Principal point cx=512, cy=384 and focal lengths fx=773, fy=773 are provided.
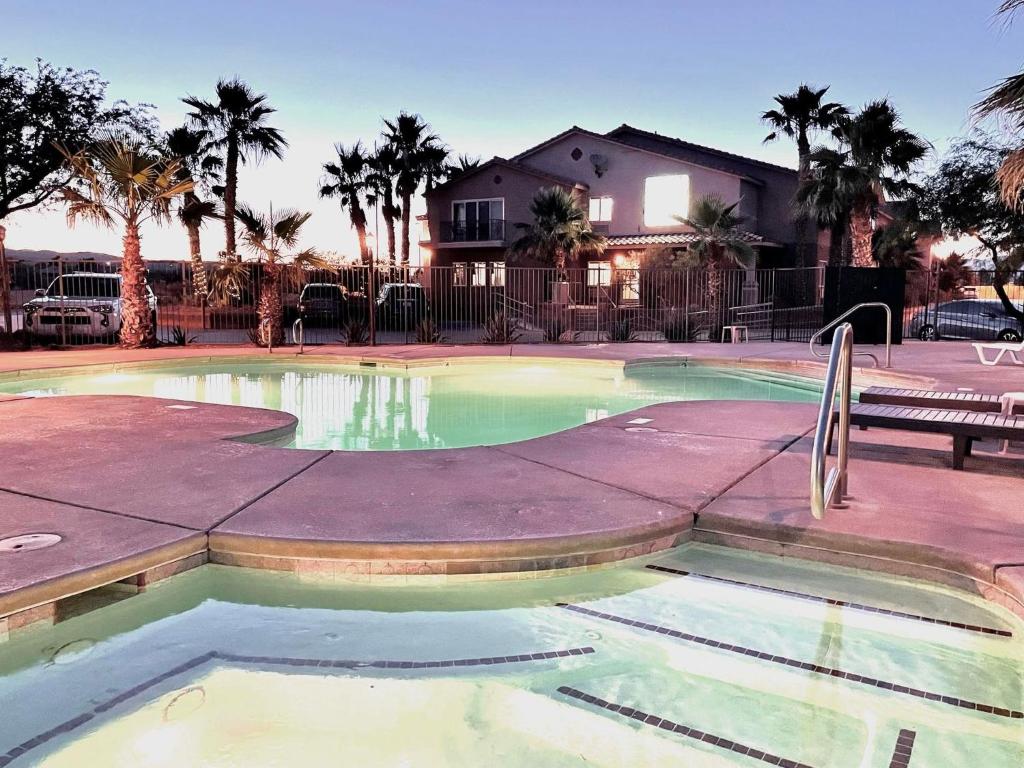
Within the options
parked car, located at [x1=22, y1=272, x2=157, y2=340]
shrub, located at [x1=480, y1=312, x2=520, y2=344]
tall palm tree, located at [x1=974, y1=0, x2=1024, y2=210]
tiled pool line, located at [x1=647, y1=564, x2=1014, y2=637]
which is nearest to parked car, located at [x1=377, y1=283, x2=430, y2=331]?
shrub, located at [x1=480, y1=312, x2=520, y2=344]

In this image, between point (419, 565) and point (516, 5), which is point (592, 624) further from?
point (516, 5)

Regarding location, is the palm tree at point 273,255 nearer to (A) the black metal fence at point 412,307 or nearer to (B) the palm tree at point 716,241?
(A) the black metal fence at point 412,307

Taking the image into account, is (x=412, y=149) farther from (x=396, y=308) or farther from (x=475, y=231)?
(x=396, y=308)

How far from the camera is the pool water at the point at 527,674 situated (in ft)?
8.46

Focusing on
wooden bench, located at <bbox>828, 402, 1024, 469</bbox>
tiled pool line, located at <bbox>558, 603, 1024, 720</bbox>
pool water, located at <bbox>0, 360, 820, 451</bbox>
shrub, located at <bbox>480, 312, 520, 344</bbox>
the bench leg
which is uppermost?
shrub, located at <bbox>480, 312, 520, 344</bbox>

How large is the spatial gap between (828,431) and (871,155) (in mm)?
23279

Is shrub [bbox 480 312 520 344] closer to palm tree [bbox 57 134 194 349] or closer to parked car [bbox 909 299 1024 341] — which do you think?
palm tree [bbox 57 134 194 349]

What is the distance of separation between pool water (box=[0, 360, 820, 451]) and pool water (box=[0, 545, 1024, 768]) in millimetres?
4080

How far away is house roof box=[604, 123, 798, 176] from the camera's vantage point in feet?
102

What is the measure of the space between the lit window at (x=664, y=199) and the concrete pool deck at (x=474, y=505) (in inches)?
951

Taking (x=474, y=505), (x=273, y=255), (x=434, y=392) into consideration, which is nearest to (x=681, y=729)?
(x=474, y=505)

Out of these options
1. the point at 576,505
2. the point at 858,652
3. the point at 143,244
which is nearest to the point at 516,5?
the point at 143,244

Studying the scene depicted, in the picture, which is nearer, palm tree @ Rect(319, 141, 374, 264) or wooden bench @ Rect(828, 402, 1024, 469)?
wooden bench @ Rect(828, 402, 1024, 469)

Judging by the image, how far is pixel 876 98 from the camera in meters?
23.8
